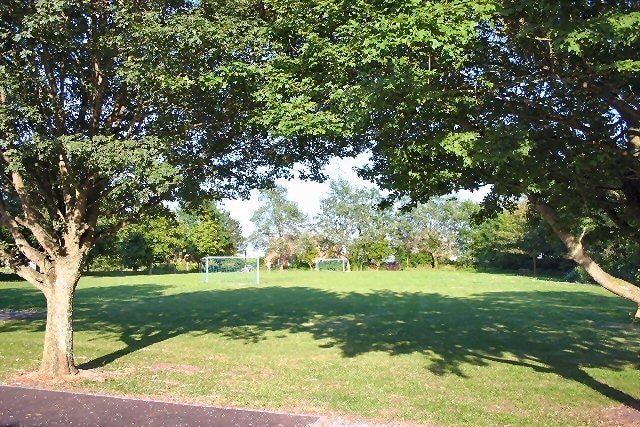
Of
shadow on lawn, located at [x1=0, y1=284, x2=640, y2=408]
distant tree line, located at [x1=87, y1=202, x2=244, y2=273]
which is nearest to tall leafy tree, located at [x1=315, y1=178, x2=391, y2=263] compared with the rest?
distant tree line, located at [x1=87, y1=202, x2=244, y2=273]

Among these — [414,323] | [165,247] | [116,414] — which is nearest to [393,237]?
[165,247]

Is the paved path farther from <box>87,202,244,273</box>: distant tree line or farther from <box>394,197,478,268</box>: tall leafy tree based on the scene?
<box>394,197,478,268</box>: tall leafy tree

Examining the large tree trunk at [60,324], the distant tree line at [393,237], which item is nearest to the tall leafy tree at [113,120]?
the large tree trunk at [60,324]

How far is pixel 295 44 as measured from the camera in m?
8.85

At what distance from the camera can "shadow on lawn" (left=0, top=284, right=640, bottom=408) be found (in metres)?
12.5

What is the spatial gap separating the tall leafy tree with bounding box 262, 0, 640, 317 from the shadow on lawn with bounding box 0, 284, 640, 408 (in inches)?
158

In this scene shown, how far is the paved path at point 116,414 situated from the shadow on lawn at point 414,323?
→ 10.7 ft

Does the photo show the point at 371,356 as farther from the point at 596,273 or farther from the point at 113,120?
the point at 113,120

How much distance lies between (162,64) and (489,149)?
5274 millimetres

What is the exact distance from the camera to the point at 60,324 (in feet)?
32.8

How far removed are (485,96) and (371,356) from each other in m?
7.26

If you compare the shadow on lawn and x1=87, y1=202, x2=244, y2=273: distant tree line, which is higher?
x1=87, y1=202, x2=244, y2=273: distant tree line

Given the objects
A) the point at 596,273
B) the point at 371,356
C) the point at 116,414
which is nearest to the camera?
the point at 596,273

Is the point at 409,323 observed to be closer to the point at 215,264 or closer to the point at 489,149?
the point at 489,149
